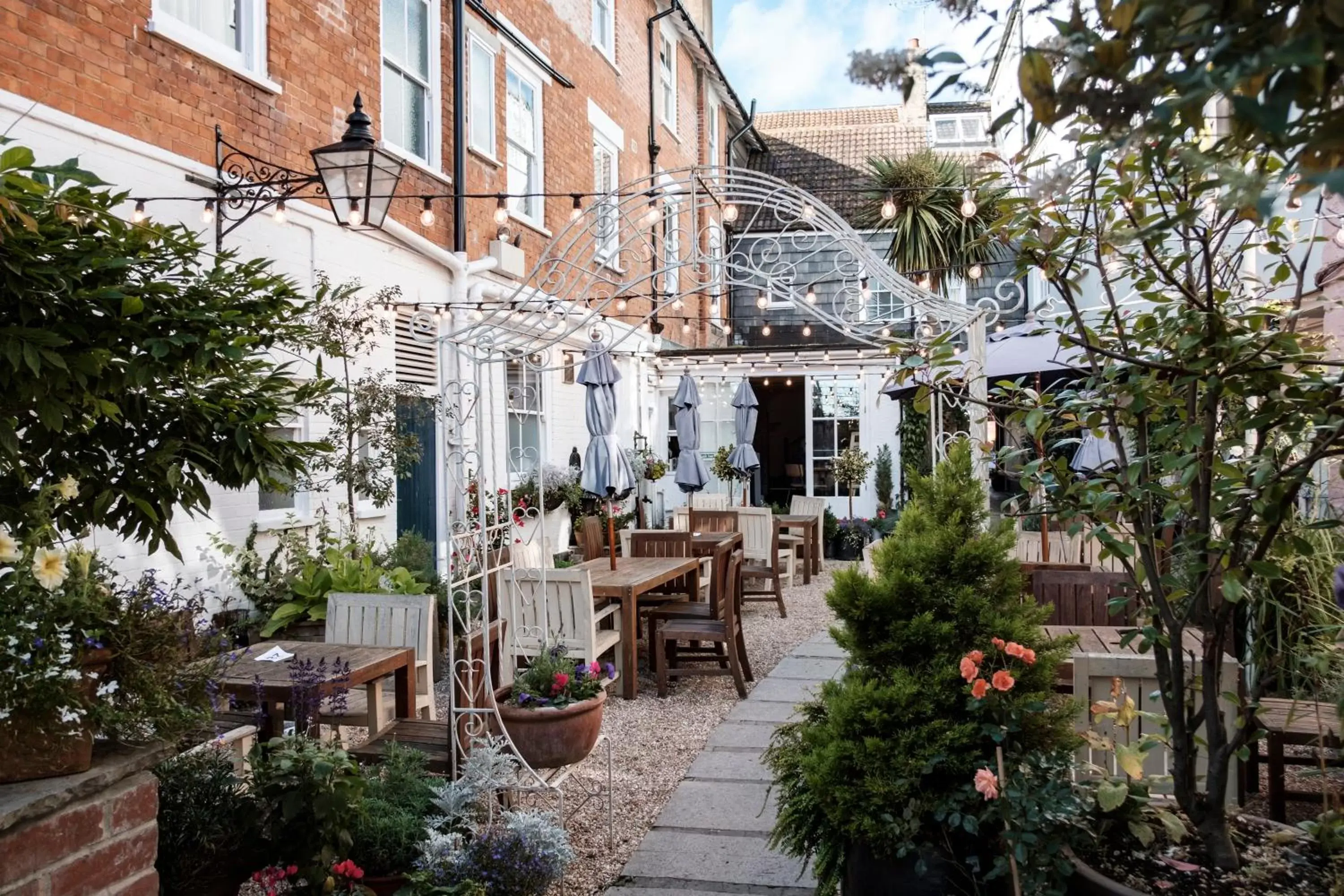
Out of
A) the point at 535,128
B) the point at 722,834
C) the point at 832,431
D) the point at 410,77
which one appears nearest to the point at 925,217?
the point at 832,431

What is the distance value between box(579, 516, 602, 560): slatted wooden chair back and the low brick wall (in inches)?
255

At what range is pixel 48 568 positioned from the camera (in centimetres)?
A: 191

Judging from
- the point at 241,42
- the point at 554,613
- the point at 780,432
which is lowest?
the point at 554,613

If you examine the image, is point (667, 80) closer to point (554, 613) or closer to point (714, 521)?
point (714, 521)

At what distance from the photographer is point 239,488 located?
211 centimetres

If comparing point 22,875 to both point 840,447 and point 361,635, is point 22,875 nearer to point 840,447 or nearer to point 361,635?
point 361,635

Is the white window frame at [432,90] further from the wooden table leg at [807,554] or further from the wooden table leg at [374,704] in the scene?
the wooden table leg at [807,554]

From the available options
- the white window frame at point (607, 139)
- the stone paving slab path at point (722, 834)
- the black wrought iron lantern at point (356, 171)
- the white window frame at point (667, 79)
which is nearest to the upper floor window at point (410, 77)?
the black wrought iron lantern at point (356, 171)

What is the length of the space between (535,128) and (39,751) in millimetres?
9934

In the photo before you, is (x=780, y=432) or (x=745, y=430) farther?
(x=780, y=432)

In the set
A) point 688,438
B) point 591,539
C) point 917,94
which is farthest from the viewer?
point 917,94

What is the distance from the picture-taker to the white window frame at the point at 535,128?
10.2 meters

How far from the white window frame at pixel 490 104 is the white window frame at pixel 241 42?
2.75 metres

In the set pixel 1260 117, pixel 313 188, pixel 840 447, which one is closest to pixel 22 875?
pixel 1260 117
